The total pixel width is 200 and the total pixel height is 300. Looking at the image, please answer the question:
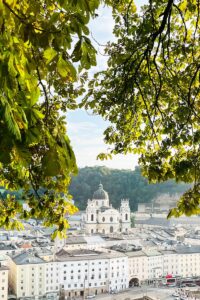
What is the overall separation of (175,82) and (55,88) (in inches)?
48.3

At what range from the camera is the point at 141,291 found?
32.1 meters

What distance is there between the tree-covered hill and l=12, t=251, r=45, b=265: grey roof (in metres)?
34.3

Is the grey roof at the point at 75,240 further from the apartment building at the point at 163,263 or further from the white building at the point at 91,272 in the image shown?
the apartment building at the point at 163,263

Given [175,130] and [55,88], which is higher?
[55,88]

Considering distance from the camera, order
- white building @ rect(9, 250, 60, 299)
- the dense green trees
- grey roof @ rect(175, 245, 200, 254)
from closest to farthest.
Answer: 1. the dense green trees
2. white building @ rect(9, 250, 60, 299)
3. grey roof @ rect(175, 245, 200, 254)

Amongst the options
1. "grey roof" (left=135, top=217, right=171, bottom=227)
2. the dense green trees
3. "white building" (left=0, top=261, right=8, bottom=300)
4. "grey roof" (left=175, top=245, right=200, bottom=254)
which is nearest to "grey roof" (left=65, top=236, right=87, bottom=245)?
"grey roof" (left=175, top=245, right=200, bottom=254)

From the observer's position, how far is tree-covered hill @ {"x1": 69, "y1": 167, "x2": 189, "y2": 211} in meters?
64.9

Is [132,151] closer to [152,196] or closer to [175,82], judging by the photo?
[175,82]

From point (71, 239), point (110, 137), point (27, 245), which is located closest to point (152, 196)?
point (71, 239)

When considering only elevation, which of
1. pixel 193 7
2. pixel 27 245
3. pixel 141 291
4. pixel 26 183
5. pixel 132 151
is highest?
pixel 193 7

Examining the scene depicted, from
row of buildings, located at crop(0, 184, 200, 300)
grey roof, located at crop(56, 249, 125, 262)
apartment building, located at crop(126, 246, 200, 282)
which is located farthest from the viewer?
apartment building, located at crop(126, 246, 200, 282)

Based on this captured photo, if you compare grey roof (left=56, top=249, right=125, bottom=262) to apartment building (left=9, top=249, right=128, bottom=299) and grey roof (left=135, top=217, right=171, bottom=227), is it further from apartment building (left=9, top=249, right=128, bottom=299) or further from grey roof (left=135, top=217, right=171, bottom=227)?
grey roof (left=135, top=217, right=171, bottom=227)

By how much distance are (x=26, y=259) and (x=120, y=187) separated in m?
38.7

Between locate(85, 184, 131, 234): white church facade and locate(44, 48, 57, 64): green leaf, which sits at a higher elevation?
locate(44, 48, 57, 64): green leaf
